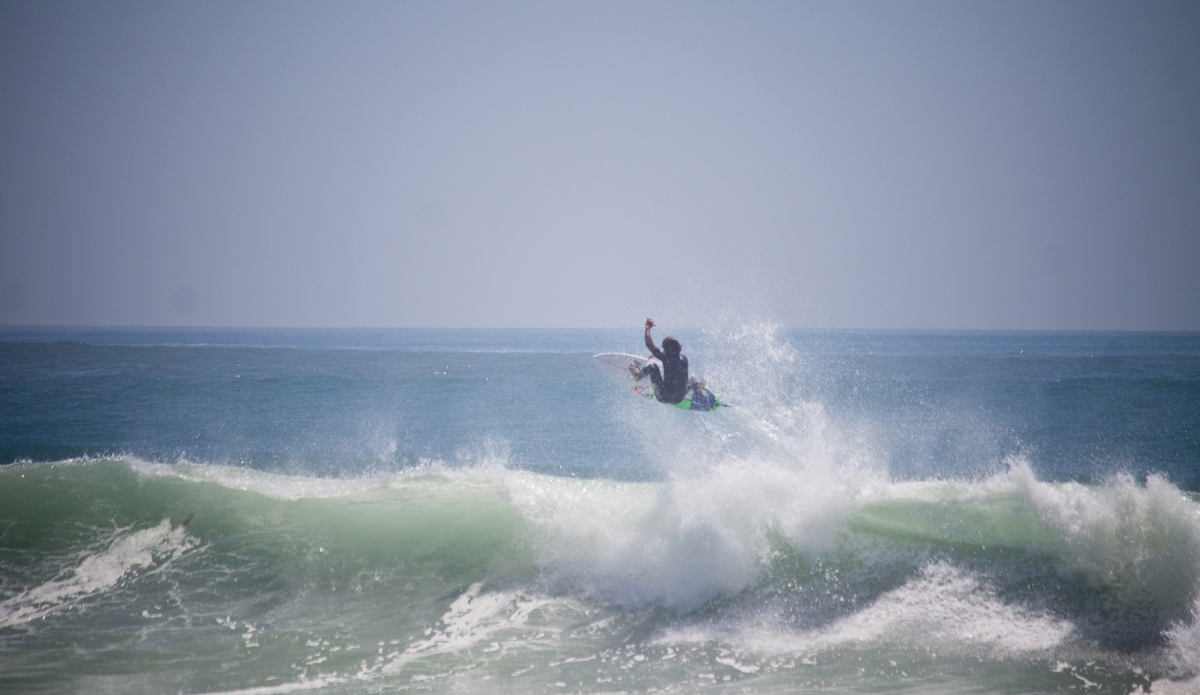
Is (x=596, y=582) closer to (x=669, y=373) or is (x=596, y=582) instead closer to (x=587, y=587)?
(x=587, y=587)

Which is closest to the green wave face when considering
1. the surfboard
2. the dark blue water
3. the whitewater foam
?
the whitewater foam

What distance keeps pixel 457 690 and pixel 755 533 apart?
4178mm

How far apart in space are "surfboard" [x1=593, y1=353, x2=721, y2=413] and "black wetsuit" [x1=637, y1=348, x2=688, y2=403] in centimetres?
23

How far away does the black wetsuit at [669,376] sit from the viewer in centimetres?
1047

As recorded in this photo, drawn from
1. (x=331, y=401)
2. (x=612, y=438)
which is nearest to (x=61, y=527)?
(x=612, y=438)

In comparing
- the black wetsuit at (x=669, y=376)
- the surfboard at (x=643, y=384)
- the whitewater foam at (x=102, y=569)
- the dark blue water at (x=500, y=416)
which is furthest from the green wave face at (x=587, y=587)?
the dark blue water at (x=500, y=416)

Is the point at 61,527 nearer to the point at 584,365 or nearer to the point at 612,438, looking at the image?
the point at 612,438

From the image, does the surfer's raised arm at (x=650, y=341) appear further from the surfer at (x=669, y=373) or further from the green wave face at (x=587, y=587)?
the green wave face at (x=587, y=587)

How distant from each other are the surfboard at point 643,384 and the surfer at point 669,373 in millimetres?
226

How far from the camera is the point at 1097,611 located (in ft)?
22.0

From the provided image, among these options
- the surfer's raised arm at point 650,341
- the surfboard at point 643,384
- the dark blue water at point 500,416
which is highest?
the surfer's raised arm at point 650,341

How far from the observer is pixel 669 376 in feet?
35.0

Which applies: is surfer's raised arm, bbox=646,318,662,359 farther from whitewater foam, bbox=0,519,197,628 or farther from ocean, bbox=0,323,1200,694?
whitewater foam, bbox=0,519,197,628

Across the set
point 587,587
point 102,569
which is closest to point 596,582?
point 587,587
